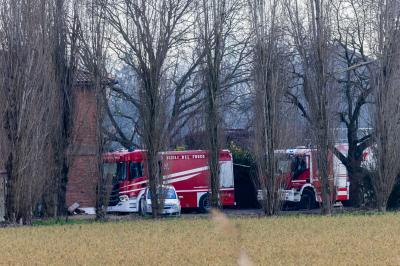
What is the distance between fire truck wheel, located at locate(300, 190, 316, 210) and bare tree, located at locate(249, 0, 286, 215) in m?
10.2

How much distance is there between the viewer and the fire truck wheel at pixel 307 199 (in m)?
42.7

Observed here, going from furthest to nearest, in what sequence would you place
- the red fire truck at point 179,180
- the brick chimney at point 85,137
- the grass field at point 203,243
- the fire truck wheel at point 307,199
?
the fire truck wheel at point 307,199, the red fire truck at point 179,180, the brick chimney at point 85,137, the grass field at point 203,243

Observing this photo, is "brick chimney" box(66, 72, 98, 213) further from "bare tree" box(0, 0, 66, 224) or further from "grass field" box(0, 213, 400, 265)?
"grass field" box(0, 213, 400, 265)

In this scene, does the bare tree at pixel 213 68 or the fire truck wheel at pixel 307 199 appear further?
the fire truck wheel at pixel 307 199

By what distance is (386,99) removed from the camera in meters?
34.0

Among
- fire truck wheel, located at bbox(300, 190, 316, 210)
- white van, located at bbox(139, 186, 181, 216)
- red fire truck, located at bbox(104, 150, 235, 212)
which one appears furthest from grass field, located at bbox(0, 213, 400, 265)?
fire truck wheel, located at bbox(300, 190, 316, 210)

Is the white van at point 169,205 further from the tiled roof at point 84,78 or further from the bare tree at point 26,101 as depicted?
the bare tree at point 26,101

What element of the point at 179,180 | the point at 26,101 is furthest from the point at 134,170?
the point at 26,101

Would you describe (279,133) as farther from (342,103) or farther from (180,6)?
(180,6)

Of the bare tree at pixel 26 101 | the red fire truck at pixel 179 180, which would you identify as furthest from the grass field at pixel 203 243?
the red fire truck at pixel 179 180

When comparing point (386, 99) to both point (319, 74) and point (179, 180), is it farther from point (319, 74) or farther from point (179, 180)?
point (179, 180)

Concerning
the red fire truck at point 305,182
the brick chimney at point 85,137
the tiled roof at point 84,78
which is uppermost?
the tiled roof at point 84,78

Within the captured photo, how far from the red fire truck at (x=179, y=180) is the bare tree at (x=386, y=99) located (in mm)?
6952

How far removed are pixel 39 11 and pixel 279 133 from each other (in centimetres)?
956
